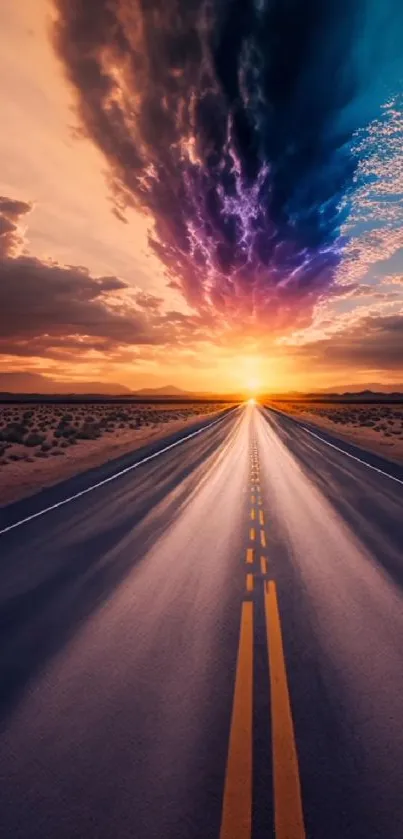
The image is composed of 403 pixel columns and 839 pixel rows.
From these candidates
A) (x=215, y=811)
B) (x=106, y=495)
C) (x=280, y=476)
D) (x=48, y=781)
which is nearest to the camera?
(x=215, y=811)

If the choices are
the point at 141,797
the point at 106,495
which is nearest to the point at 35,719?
the point at 141,797

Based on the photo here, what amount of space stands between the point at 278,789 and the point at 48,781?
5.57ft

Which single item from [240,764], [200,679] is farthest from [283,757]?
[200,679]

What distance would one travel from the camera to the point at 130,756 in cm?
374

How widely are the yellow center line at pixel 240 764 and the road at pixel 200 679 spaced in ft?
0.05

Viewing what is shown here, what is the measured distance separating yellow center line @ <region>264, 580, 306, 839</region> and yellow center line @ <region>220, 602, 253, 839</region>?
0.20m

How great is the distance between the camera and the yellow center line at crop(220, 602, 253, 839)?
3.15 meters

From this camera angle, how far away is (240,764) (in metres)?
3.63

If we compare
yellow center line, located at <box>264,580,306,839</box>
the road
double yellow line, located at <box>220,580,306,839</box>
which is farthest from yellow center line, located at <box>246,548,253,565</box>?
double yellow line, located at <box>220,580,306,839</box>

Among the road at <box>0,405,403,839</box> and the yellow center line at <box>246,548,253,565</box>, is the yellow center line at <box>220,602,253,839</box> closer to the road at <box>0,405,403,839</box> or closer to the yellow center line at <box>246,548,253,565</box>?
the road at <box>0,405,403,839</box>

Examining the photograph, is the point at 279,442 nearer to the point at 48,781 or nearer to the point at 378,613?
the point at 378,613

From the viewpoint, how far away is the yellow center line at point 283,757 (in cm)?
316

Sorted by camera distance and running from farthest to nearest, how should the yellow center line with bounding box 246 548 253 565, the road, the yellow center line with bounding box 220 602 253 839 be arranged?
the yellow center line with bounding box 246 548 253 565
the road
the yellow center line with bounding box 220 602 253 839

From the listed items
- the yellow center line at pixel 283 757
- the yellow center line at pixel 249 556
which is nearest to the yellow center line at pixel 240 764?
the yellow center line at pixel 283 757
